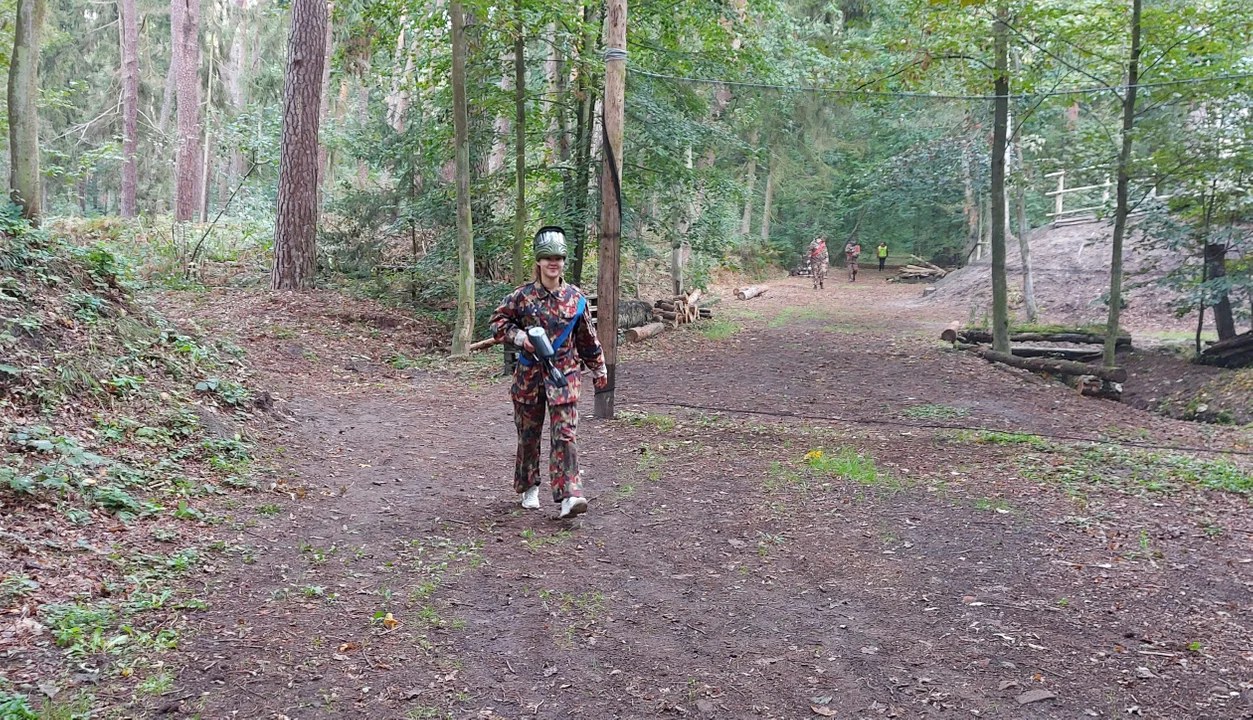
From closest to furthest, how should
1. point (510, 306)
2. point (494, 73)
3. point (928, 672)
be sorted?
point (928, 672) < point (510, 306) < point (494, 73)

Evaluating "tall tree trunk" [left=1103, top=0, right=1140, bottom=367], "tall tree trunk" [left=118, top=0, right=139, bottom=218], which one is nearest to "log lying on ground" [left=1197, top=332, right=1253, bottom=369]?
"tall tree trunk" [left=1103, top=0, right=1140, bottom=367]

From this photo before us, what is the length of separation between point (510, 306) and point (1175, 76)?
11515 mm

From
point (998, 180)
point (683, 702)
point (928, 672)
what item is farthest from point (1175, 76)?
point (683, 702)

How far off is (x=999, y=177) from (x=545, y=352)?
11850 millimetres

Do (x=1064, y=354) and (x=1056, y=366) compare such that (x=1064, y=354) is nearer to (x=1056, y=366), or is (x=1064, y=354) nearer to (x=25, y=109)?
(x=1056, y=366)

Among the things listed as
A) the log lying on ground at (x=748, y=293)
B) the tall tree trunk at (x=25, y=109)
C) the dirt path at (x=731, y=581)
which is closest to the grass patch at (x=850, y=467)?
the dirt path at (x=731, y=581)

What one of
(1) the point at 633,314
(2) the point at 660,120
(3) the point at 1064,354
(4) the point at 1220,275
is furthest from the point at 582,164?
(4) the point at 1220,275

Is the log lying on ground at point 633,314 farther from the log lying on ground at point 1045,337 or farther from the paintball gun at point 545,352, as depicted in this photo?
the paintball gun at point 545,352

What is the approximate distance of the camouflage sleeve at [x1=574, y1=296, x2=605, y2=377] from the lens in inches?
234

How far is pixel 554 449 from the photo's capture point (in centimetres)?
583

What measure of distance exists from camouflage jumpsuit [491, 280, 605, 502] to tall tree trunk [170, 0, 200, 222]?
1698cm

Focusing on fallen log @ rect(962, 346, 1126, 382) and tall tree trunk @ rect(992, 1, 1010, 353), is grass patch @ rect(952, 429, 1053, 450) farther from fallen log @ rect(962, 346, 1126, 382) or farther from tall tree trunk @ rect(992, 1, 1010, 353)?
tall tree trunk @ rect(992, 1, 1010, 353)

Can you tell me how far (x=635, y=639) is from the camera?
13.7ft

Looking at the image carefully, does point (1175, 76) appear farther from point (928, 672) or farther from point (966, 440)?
point (928, 672)
